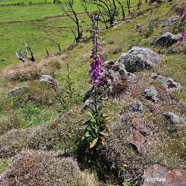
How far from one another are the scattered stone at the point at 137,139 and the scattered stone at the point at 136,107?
1.19 metres

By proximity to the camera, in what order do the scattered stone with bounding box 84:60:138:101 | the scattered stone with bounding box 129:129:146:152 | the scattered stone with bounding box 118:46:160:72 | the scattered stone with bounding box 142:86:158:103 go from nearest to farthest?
the scattered stone with bounding box 129:129:146:152, the scattered stone with bounding box 142:86:158:103, the scattered stone with bounding box 84:60:138:101, the scattered stone with bounding box 118:46:160:72

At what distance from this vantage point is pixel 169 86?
417 inches

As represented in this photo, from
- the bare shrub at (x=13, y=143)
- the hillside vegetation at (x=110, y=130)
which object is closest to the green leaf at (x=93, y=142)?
the hillside vegetation at (x=110, y=130)

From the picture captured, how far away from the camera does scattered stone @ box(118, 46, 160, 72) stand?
12.8 metres

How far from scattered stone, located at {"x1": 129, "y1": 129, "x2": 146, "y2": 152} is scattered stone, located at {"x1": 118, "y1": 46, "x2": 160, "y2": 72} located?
5.75m

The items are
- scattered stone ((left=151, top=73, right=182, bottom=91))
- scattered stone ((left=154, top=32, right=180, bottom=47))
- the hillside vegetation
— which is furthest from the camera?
scattered stone ((left=154, top=32, right=180, bottom=47))

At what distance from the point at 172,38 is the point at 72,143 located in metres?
10.6

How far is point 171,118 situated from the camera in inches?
324

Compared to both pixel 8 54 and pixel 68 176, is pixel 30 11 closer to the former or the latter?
pixel 8 54

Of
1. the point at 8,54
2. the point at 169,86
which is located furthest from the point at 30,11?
the point at 169,86

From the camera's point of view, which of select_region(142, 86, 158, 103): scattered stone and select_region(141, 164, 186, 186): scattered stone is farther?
select_region(142, 86, 158, 103): scattered stone

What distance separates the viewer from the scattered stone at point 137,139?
284 inches

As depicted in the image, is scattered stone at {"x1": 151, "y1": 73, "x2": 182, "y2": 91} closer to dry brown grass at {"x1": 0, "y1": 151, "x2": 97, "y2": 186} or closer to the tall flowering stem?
the tall flowering stem

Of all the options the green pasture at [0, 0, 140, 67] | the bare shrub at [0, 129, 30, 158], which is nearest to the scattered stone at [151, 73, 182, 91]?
the bare shrub at [0, 129, 30, 158]
